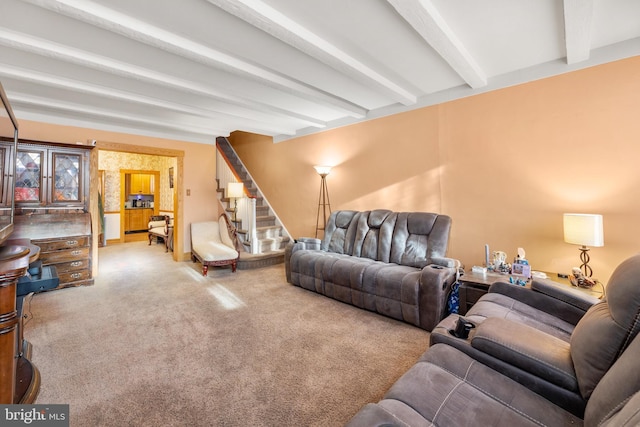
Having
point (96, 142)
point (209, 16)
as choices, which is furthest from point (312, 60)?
point (96, 142)

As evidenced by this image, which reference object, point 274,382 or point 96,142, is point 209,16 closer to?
point 274,382

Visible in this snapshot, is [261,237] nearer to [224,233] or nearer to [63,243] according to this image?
[224,233]

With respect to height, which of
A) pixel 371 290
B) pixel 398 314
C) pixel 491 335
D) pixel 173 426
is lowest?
pixel 173 426

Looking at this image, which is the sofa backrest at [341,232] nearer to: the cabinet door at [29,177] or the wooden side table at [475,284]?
the wooden side table at [475,284]

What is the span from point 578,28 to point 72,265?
6131 millimetres

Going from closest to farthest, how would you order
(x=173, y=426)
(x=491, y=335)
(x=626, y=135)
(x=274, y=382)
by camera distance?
(x=491, y=335) < (x=173, y=426) < (x=274, y=382) < (x=626, y=135)

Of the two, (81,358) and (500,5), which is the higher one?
(500,5)

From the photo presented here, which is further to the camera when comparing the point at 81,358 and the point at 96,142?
the point at 96,142

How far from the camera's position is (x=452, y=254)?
3408 mm

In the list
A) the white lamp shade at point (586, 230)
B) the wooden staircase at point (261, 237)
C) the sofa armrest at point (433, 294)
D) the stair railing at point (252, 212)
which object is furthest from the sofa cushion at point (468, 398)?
the stair railing at point (252, 212)

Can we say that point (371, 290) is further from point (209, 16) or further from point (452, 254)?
point (209, 16)

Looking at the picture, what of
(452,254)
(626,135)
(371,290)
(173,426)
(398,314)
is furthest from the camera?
(452,254)

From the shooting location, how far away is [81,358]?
7.11 feet

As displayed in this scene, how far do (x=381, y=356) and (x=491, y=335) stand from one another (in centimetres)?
108
